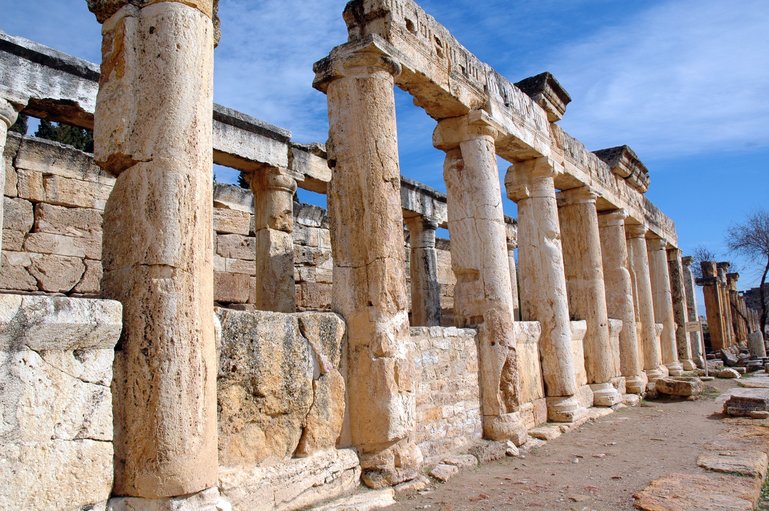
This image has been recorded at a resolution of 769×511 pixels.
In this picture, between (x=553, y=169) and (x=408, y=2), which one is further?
(x=553, y=169)

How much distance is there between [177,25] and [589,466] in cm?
574

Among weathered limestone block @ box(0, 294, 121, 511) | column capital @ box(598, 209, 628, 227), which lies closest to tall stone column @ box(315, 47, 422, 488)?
weathered limestone block @ box(0, 294, 121, 511)

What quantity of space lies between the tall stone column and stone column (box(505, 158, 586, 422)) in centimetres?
406

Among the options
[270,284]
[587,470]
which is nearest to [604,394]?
[587,470]

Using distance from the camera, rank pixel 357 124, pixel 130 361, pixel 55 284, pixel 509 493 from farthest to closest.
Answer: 1. pixel 55 284
2. pixel 357 124
3. pixel 509 493
4. pixel 130 361

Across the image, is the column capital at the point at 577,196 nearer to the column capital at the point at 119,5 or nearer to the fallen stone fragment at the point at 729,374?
the fallen stone fragment at the point at 729,374

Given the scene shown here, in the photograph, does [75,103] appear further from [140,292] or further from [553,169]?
[553,169]

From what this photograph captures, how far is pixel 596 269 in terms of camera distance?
11750 millimetres

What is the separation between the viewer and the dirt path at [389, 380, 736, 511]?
17.9ft

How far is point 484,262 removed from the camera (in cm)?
808

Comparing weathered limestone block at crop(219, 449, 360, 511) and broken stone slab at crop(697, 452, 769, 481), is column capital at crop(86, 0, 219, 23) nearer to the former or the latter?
weathered limestone block at crop(219, 449, 360, 511)

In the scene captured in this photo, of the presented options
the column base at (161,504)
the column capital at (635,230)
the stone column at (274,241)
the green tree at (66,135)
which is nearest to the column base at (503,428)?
the stone column at (274,241)

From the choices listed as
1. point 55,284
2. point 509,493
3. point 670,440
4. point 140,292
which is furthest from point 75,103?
point 670,440

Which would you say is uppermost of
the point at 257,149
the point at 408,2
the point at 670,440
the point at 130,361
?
the point at 408,2
